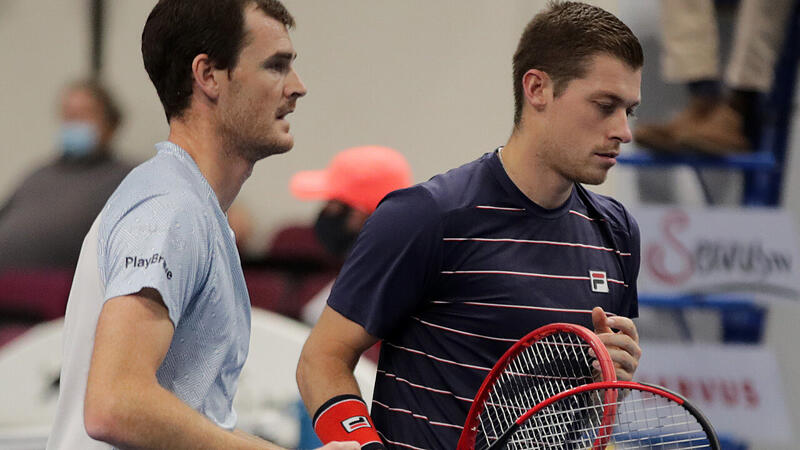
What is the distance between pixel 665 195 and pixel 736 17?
2.40 ft

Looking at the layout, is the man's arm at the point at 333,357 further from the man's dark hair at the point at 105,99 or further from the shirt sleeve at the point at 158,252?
the man's dark hair at the point at 105,99

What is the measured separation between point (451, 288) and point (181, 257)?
1.74 ft

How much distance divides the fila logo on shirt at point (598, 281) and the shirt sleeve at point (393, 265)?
9.9 inches

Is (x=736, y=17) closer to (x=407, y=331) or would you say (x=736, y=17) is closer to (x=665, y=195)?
(x=665, y=195)

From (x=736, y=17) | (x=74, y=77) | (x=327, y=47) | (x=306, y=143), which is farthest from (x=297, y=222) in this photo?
(x=736, y=17)

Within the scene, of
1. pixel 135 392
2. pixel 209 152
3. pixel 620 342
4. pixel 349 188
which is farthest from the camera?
pixel 349 188

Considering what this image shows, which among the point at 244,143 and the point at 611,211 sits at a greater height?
the point at 244,143

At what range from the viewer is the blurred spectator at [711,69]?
3.97 metres

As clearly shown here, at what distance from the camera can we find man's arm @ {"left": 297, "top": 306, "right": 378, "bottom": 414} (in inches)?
67.4

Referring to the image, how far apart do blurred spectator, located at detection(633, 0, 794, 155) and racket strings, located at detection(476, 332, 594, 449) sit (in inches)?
96.1

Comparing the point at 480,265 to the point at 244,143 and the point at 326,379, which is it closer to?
the point at 326,379

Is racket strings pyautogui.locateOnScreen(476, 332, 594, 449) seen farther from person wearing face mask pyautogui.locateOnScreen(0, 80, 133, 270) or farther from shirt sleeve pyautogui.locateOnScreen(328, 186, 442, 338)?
person wearing face mask pyautogui.locateOnScreen(0, 80, 133, 270)

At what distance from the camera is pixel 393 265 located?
1671 mm

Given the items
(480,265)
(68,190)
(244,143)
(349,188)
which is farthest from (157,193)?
(68,190)
